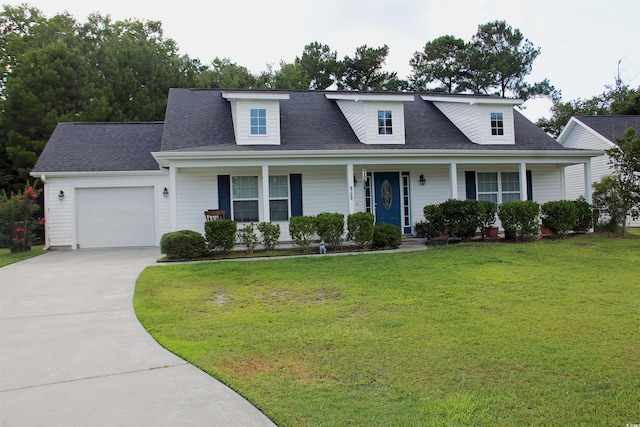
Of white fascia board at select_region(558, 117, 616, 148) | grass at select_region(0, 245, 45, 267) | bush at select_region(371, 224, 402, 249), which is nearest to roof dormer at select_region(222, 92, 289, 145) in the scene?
bush at select_region(371, 224, 402, 249)

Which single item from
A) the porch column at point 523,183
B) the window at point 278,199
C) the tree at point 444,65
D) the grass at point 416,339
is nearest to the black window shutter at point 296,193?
the window at point 278,199

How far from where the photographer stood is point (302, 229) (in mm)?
11227

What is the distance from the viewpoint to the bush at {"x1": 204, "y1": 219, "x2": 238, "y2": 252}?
11.0 metres

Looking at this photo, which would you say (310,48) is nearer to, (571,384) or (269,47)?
(269,47)

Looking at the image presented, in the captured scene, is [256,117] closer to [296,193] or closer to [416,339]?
[296,193]

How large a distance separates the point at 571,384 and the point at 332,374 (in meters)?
1.81

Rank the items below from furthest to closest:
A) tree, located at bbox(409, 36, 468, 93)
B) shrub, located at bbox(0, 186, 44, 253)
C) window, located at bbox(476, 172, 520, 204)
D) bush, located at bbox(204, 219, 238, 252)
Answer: tree, located at bbox(409, 36, 468, 93) < window, located at bbox(476, 172, 520, 204) < shrub, located at bbox(0, 186, 44, 253) < bush, located at bbox(204, 219, 238, 252)

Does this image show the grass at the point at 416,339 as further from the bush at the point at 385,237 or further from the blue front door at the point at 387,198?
the blue front door at the point at 387,198

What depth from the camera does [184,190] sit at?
1323 cm

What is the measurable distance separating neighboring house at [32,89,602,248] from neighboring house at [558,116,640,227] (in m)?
5.84

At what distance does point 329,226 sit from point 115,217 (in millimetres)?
7856

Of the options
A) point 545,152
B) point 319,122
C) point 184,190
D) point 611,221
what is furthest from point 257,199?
point 611,221

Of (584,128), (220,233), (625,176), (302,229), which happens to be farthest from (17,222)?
(584,128)

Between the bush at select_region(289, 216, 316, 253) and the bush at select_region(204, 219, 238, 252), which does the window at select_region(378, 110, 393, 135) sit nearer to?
the bush at select_region(289, 216, 316, 253)
